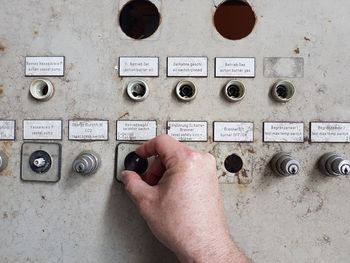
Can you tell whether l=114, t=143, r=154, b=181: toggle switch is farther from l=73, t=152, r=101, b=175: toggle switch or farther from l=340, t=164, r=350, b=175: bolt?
l=340, t=164, r=350, b=175: bolt

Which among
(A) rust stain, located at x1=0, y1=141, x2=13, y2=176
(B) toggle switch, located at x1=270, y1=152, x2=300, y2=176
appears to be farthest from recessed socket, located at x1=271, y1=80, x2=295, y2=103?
(A) rust stain, located at x1=0, y1=141, x2=13, y2=176

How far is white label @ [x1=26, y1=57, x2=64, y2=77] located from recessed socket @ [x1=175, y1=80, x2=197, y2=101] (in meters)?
0.26

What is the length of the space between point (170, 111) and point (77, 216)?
30 centimetres

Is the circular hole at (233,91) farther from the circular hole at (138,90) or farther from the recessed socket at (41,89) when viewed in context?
the recessed socket at (41,89)

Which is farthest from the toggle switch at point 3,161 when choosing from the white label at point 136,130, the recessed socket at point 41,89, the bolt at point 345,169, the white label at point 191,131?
the bolt at point 345,169

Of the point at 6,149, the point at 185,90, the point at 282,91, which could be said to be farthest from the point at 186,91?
the point at 6,149

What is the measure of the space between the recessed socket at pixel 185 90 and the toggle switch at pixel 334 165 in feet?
0.99

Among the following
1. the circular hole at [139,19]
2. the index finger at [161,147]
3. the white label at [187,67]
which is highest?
the circular hole at [139,19]

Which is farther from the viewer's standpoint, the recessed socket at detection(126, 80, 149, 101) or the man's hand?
the recessed socket at detection(126, 80, 149, 101)

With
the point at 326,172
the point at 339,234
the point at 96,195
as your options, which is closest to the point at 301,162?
the point at 326,172

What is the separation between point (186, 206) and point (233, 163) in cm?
17

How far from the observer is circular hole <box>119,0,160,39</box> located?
775 mm

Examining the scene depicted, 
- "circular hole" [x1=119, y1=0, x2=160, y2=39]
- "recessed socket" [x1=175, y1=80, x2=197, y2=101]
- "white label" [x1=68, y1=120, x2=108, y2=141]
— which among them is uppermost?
"circular hole" [x1=119, y1=0, x2=160, y2=39]

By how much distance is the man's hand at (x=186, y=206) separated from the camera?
616 millimetres
